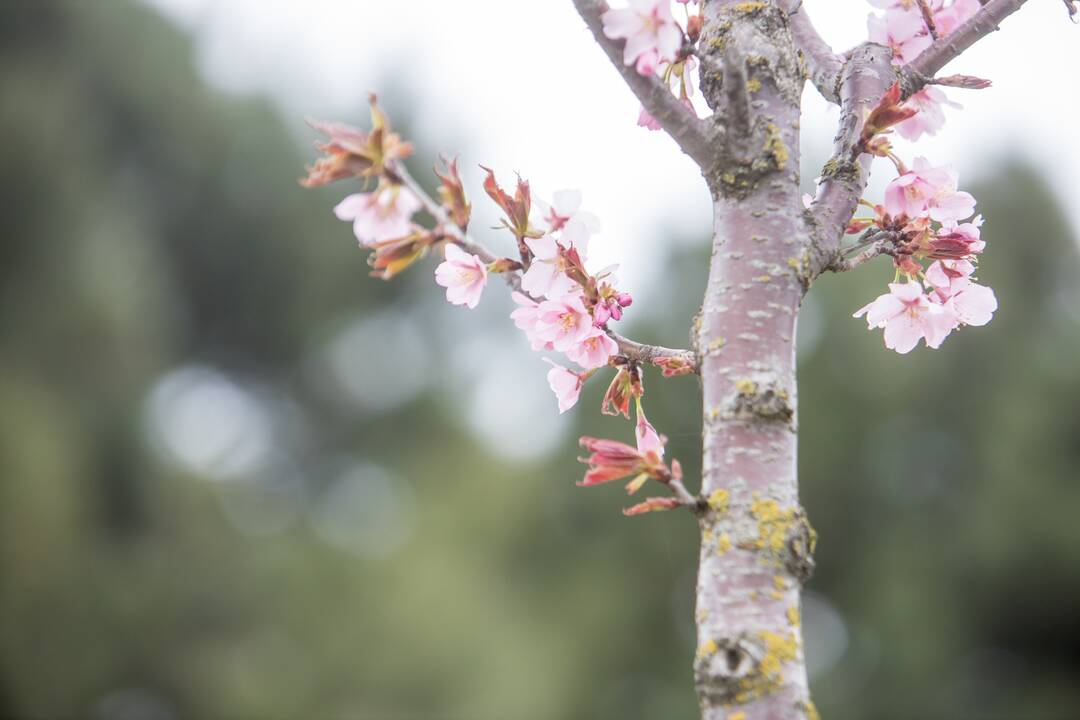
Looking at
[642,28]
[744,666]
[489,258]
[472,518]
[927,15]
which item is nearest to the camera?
[744,666]

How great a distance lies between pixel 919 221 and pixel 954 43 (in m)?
0.20

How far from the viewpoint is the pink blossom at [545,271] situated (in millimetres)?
967

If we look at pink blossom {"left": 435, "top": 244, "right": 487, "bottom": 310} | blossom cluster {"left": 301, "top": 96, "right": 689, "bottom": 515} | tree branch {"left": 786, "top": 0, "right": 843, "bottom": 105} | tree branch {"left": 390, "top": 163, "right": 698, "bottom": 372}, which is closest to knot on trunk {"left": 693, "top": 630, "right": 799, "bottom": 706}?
blossom cluster {"left": 301, "top": 96, "right": 689, "bottom": 515}

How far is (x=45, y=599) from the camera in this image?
7.60 meters

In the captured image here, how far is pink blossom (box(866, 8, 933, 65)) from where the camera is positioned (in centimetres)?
112

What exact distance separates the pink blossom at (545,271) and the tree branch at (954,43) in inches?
17.3

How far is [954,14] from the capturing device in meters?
1.14

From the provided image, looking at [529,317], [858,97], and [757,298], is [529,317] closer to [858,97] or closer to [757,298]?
[757,298]

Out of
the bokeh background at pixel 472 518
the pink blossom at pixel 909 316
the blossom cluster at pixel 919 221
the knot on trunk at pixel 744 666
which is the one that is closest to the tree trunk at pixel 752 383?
the knot on trunk at pixel 744 666

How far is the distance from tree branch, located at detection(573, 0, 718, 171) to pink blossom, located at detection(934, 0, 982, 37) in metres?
0.43

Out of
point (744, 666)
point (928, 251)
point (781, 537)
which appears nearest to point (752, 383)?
point (781, 537)

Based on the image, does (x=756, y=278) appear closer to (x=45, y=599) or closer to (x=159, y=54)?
(x=45, y=599)

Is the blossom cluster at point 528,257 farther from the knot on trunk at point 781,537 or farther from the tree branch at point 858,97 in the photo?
the tree branch at point 858,97

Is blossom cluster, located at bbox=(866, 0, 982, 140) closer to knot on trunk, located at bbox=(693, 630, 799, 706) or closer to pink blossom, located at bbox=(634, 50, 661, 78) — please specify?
pink blossom, located at bbox=(634, 50, 661, 78)
